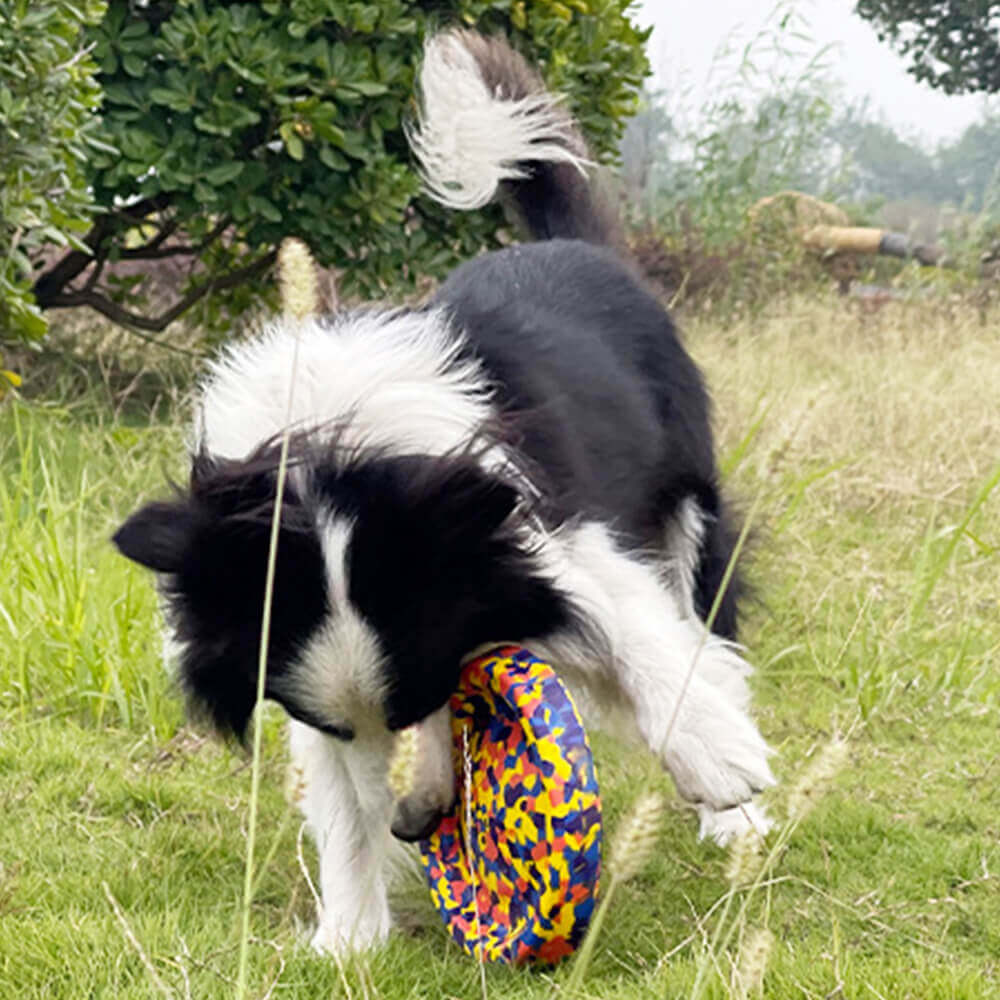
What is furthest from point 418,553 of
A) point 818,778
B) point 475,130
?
point 475,130

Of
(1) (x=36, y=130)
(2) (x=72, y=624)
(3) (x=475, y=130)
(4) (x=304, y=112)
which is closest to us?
(2) (x=72, y=624)

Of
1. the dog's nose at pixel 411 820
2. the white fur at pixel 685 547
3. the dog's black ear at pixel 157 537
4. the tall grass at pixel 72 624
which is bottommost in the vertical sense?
the tall grass at pixel 72 624

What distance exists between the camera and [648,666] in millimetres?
2959

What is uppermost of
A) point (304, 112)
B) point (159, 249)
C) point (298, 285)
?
point (298, 285)

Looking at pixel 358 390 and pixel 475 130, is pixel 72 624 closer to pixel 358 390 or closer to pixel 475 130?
pixel 358 390

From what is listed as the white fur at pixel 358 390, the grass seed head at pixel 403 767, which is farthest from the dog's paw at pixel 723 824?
the grass seed head at pixel 403 767

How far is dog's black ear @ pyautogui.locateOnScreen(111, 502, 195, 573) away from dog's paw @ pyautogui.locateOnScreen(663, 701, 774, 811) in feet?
3.12

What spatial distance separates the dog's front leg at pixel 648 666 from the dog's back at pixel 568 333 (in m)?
0.14

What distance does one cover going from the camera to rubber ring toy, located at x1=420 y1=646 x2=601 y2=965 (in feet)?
7.95

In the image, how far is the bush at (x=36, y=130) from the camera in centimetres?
462

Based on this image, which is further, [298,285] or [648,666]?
[648,666]

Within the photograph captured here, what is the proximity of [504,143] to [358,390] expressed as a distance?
1.79 metres

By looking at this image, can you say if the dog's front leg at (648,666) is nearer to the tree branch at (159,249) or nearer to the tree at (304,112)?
the tree at (304,112)

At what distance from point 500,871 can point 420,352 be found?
1.04 metres
